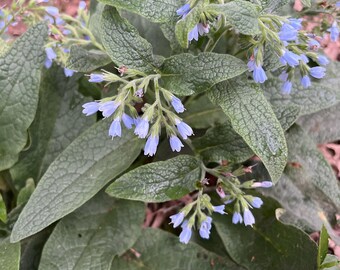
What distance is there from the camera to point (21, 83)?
1991mm

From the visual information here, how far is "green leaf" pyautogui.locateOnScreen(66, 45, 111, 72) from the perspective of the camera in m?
1.84

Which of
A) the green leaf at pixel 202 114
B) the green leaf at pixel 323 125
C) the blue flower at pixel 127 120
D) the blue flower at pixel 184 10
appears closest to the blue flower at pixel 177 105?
the blue flower at pixel 127 120

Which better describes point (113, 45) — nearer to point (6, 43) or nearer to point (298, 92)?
A: point (6, 43)

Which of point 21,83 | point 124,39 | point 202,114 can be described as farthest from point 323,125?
point 21,83

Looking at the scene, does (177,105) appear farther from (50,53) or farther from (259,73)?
(50,53)

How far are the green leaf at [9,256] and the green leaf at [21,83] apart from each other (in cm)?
38

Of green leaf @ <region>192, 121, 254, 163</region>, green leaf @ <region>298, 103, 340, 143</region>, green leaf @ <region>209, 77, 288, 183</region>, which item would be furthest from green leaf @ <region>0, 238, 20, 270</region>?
green leaf @ <region>298, 103, 340, 143</region>

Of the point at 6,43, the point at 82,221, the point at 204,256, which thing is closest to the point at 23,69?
the point at 6,43

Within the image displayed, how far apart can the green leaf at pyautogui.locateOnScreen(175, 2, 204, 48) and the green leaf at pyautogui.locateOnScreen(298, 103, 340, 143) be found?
3.19 ft

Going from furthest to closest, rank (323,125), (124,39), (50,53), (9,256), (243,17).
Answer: (323,125), (50,53), (9,256), (124,39), (243,17)

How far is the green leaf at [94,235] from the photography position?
1903 millimetres

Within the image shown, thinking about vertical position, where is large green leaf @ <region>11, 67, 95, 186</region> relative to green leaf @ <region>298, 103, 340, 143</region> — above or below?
above

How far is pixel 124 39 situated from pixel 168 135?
0.35m

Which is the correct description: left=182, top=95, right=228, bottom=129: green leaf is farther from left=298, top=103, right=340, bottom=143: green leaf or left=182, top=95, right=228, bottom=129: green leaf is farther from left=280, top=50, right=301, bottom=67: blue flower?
left=280, top=50, right=301, bottom=67: blue flower
